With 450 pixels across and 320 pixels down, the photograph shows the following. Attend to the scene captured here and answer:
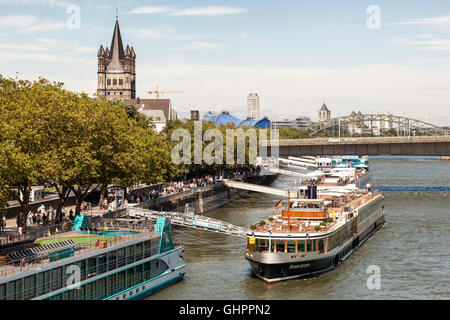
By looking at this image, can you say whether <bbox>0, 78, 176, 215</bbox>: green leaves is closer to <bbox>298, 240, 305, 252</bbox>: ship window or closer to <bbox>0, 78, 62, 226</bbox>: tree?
<bbox>0, 78, 62, 226</bbox>: tree

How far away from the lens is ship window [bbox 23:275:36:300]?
29.7 m

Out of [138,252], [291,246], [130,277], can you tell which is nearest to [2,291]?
[130,277]

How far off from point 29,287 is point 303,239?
18.2 metres

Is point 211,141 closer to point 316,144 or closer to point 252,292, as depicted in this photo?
point 316,144

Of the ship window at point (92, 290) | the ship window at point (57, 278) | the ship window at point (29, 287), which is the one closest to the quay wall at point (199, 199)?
the ship window at point (92, 290)

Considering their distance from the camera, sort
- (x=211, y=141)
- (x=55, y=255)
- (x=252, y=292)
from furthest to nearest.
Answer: (x=211, y=141)
(x=252, y=292)
(x=55, y=255)

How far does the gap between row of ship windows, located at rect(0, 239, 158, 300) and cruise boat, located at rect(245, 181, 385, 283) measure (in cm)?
654

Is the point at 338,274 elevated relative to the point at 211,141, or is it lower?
lower

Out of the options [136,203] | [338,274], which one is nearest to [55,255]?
[338,274]

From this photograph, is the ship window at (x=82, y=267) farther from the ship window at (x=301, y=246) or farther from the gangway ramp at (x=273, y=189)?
the gangway ramp at (x=273, y=189)

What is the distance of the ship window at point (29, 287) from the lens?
2966 centimetres

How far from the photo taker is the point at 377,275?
43.6m
